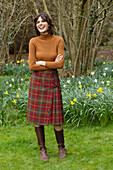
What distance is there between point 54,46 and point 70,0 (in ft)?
15.0

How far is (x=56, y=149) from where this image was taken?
3332 millimetres

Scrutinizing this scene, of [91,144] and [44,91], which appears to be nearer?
[44,91]

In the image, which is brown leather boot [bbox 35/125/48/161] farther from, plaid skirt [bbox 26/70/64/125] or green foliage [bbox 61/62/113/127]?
green foliage [bbox 61/62/113/127]

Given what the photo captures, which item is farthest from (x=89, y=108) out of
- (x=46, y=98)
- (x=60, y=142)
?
(x=46, y=98)

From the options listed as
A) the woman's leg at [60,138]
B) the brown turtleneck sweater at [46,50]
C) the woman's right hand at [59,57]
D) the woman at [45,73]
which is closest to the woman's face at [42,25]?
the woman at [45,73]

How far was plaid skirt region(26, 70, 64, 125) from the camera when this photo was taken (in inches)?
111

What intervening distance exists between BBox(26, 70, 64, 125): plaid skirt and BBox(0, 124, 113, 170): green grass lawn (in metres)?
0.48

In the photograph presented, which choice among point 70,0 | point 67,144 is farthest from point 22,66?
point 67,144

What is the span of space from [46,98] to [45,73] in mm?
266

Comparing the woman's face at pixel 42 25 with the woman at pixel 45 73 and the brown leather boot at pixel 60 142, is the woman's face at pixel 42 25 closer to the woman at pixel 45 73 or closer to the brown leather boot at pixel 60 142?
the woman at pixel 45 73

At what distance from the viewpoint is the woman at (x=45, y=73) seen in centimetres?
278

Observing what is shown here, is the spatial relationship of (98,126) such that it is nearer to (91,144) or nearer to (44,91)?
(91,144)

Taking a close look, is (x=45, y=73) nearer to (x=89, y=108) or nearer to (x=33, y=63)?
(x=33, y=63)

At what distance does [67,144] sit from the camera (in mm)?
3486
